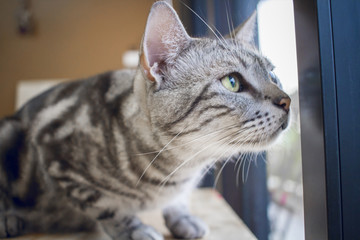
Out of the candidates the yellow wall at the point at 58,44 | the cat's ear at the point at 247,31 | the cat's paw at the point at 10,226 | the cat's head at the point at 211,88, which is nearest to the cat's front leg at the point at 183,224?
Result: the cat's head at the point at 211,88

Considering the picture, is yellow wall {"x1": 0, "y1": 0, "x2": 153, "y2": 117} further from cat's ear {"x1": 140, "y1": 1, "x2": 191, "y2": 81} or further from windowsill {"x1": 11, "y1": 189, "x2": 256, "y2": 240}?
cat's ear {"x1": 140, "y1": 1, "x2": 191, "y2": 81}

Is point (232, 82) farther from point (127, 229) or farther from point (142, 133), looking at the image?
point (127, 229)

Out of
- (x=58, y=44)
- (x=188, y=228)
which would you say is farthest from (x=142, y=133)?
(x=58, y=44)

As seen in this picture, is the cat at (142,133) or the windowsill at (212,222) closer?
the cat at (142,133)

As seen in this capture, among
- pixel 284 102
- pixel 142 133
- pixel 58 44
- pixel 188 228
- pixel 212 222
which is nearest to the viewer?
pixel 284 102

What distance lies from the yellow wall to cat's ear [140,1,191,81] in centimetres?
260

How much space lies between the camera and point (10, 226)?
962 millimetres

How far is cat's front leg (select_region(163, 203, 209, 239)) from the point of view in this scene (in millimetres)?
946

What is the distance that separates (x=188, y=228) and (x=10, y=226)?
558 mm

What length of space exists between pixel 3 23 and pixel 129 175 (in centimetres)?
323

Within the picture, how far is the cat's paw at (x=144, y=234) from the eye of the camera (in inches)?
33.7

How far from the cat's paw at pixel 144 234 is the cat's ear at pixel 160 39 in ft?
1.44

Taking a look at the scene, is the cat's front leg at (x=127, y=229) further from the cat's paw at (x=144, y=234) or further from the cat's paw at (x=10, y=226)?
the cat's paw at (x=10, y=226)

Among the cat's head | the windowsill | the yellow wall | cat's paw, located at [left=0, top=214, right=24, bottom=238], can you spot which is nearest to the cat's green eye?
the cat's head
